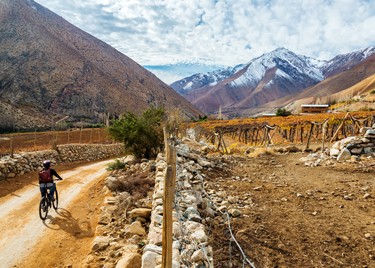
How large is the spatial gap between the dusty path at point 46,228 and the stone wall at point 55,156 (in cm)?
271

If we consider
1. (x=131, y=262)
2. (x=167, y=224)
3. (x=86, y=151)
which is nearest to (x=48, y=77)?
(x=86, y=151)

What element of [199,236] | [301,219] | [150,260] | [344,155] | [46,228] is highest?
[344,155]

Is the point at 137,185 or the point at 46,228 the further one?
the point at 137,185

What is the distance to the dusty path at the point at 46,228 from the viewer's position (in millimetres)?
5863

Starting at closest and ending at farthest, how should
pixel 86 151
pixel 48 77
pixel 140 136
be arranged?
pixel 140 136 < pixel 86 151 < pixel 48 77

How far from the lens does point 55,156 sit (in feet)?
61.7

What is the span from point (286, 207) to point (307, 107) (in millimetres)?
72549

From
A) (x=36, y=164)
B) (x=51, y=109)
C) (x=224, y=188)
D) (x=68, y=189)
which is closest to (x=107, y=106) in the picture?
(x=51, y=109)

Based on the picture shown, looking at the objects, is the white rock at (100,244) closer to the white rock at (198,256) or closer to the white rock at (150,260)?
the white rock at (150,260)

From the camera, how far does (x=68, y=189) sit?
11734mm

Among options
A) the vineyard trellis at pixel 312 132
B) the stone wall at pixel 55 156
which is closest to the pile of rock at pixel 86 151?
the stone wall at pixel 55 156

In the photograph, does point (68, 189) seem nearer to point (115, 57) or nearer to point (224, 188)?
point (224, 188)

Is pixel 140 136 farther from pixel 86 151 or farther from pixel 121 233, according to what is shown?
pixel 121 233

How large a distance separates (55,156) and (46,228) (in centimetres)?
1258
